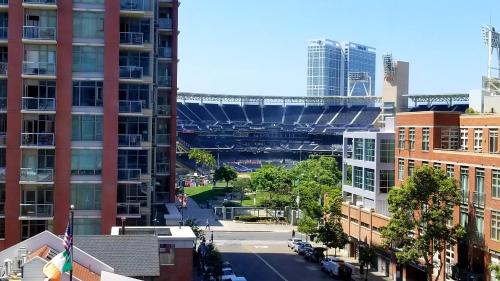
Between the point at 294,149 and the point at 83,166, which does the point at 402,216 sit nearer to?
the point at 83,166

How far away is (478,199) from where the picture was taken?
3759cm

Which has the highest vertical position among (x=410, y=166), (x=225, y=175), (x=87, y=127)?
(x=87, y=127)

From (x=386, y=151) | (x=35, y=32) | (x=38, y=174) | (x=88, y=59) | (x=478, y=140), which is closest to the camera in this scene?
(x=35, y=32)

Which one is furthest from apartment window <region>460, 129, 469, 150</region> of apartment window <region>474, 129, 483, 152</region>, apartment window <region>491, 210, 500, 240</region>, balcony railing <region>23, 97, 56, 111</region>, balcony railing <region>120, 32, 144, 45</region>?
balcony railing <region>23, 97, 56, 111</region>

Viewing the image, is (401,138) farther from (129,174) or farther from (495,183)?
(129,174)

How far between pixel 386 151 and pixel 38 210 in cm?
2606

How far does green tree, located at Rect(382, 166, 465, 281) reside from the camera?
3759 centimetres

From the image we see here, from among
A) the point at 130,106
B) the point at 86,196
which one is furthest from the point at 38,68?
the point at 86,196

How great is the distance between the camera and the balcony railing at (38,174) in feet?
126

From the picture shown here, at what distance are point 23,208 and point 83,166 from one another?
4.06 m

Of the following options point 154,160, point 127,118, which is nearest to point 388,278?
point 154,160

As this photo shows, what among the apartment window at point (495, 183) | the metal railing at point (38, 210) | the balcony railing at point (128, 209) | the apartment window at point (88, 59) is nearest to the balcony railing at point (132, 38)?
the apartment window at point (88, 59)

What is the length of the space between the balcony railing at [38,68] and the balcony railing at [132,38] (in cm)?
426

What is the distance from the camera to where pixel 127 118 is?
4022cm
